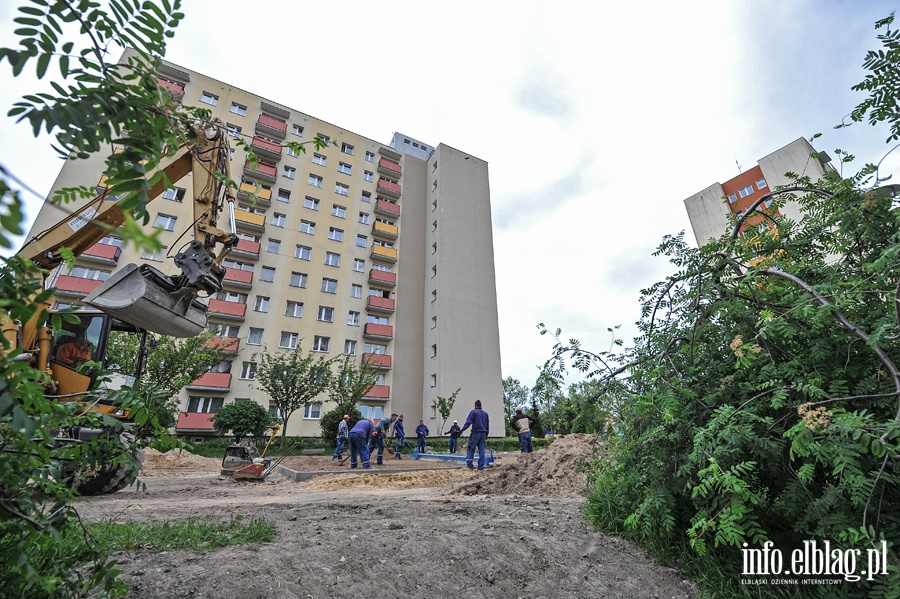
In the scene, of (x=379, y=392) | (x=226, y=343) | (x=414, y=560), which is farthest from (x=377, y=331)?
(x=414, y=560)

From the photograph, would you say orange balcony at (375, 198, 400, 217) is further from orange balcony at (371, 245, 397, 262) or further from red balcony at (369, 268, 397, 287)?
red balcony at (369, 268, 397, 287)

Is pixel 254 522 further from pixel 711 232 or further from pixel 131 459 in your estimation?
pixel 711 232

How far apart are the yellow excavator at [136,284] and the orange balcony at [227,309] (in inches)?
778

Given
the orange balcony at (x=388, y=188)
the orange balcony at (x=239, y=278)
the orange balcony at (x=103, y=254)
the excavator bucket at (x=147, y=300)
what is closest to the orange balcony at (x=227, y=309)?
the orange balcony at (x=239, y=278)

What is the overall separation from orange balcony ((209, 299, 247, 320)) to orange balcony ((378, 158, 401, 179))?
56.7ft

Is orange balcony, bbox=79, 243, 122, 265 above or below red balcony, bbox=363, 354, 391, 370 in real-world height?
above

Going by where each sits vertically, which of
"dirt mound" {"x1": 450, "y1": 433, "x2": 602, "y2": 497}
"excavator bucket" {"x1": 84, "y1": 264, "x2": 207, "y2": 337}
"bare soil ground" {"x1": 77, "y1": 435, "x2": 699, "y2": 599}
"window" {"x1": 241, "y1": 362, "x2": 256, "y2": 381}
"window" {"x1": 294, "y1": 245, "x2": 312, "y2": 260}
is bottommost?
"bare soil ground" {"x1": 77, "y1": 435, "x2": 699, "y2": 599}

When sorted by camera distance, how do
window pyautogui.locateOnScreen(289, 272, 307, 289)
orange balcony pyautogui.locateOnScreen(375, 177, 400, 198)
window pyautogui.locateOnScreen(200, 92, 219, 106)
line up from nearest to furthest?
window pyautogui.locateOnScreen(289, 272, 307, 289), window pyautogui.locateOnScreen(200, 92, 219, 106), orange balcony pyautogui.locateOnScreen(375, 177, 400, 198)

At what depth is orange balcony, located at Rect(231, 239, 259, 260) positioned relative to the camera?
90.5 feet

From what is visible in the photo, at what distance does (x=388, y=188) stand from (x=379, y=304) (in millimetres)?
11091

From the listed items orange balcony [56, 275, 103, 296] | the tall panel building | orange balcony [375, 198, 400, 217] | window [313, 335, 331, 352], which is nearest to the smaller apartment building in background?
the tall panel building

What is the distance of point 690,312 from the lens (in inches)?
144

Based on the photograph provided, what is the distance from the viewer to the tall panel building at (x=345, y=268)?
25562 millimetres

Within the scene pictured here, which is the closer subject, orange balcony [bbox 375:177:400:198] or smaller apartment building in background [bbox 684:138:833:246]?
smaller apartment building in background [bbox 684:138:833:246]
